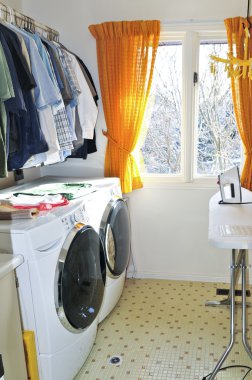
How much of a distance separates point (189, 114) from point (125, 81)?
22.0 inches

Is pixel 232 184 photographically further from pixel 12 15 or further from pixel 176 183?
pixel 12 15

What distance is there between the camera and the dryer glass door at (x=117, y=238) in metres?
2.25

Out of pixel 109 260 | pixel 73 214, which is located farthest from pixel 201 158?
pixel 73 214

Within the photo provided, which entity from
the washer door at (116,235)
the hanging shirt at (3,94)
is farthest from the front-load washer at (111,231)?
the hanging shirt at (3,94)

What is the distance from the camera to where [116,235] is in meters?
2.39

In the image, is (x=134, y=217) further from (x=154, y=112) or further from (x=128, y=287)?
(x=154, y=112)

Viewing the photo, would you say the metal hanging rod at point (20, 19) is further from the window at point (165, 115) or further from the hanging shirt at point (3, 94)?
the window at point (165, 115)

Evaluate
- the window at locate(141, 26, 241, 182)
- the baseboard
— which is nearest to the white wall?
the baseboard

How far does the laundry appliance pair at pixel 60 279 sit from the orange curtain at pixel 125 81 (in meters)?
0.78

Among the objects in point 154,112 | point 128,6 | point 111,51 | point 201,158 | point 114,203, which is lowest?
point 114,203

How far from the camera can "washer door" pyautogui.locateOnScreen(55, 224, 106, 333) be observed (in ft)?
5.39

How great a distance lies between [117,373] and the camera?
192cm

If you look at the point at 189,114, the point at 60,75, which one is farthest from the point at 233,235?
the point at 189,114

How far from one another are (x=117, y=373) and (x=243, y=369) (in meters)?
0.69
